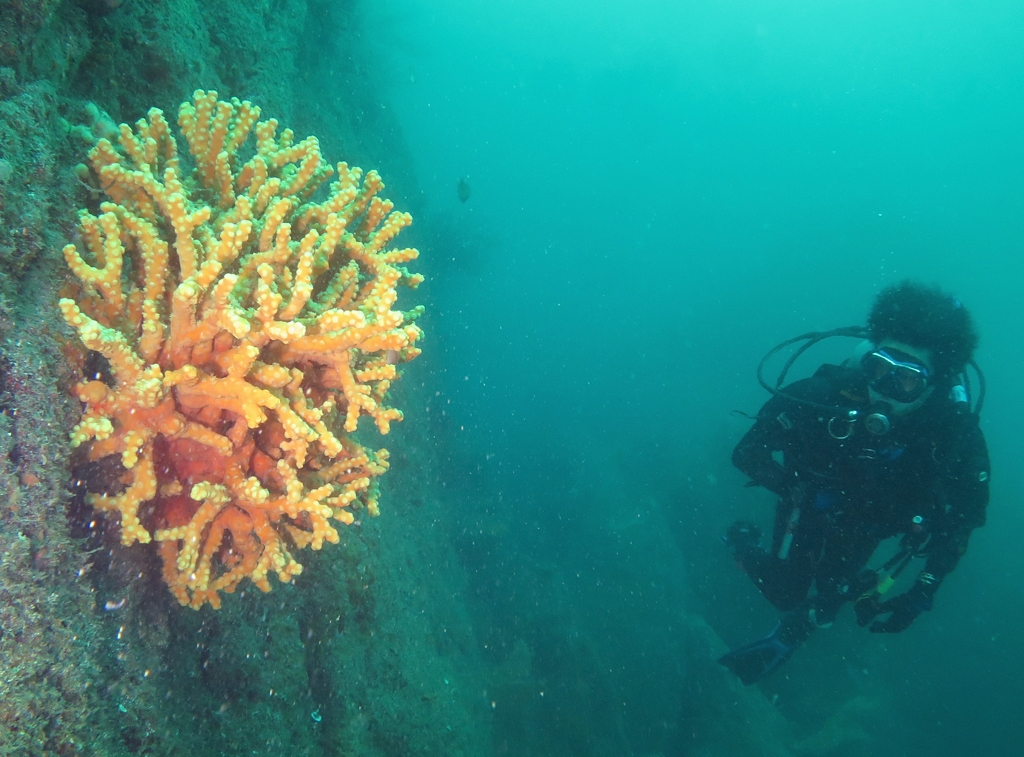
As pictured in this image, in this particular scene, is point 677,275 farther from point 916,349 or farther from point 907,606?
point 907,606

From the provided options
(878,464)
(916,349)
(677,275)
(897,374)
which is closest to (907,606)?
(878,464)

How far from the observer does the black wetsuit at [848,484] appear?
5203 mm

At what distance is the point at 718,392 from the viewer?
35.0 meters

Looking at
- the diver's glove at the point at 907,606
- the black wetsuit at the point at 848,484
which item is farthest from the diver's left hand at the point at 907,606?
the black wetsuit at the point at 848,484

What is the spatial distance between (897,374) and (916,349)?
0.53 m

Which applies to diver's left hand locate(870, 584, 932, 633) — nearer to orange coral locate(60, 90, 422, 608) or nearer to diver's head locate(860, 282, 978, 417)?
diver's head locate(860, 282, 978, 417)

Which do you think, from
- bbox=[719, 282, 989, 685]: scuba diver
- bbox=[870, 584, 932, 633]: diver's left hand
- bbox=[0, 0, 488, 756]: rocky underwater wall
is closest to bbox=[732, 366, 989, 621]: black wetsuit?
bbox=[719, 282, 989, 685]: scuba diver

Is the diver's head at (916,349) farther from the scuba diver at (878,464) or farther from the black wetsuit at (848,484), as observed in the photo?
the black wetsuit at (848,484)

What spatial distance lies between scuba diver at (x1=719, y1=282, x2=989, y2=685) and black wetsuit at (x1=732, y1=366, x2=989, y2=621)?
0.01 meters

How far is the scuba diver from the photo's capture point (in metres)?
5.19

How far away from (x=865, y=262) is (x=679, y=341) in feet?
76.2

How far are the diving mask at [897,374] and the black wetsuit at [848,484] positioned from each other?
255 mm

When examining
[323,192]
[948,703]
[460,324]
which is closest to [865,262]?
[460,324]

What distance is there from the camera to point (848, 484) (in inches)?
225
